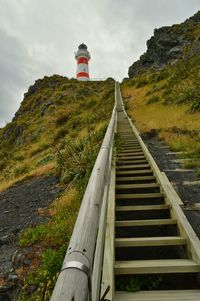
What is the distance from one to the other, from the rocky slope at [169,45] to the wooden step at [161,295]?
4316cm

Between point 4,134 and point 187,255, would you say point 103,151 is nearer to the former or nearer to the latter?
point 187,255

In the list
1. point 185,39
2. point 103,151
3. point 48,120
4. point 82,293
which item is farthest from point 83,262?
point 185,39

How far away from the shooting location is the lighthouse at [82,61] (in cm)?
7125

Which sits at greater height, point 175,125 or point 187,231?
point 175,125

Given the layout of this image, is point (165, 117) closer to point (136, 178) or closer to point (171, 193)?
point (136, 178)

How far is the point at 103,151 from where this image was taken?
385 centimetres

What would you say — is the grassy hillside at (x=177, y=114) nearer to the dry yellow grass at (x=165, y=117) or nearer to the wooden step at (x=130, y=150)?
the dry yellow grass at (x=165, y=117)

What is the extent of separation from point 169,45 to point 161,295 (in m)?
53.7

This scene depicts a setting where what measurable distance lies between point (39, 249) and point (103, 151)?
2.44 meters

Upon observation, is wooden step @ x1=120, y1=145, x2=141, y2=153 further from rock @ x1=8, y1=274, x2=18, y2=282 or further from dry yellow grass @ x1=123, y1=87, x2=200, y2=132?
rock @ x1=8, y1=274, x2=18, y2=282

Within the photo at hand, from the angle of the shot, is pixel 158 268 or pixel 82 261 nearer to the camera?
pixel 82 261

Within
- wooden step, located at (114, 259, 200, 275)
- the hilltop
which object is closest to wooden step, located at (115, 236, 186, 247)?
wooden step, located at (114, 259, 200, 275)

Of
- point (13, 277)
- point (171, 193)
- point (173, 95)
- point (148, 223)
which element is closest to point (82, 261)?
point (148, 223)

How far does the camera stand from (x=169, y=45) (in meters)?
52.2
